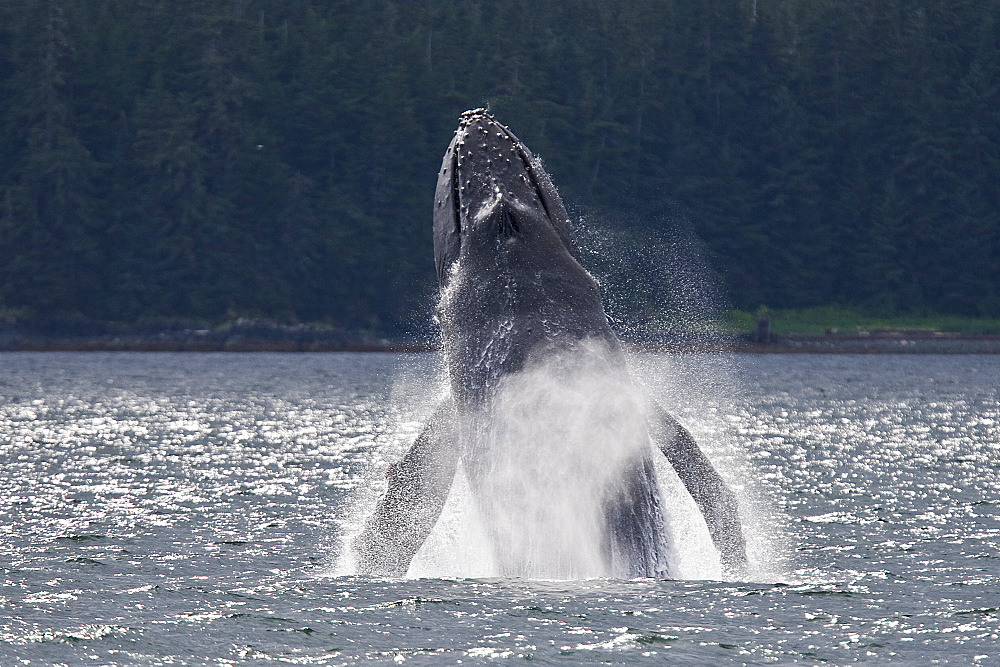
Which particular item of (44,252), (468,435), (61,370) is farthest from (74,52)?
(468,435)

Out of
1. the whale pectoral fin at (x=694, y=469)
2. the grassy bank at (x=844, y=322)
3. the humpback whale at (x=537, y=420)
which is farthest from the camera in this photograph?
the grassy bank at (x=844, y=322)

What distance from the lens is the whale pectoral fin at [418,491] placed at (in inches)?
613

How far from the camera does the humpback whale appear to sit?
14.1m

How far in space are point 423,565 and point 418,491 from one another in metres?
2.56

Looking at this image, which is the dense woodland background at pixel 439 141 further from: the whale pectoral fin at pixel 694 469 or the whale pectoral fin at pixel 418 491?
the whale pectoral fin at pixel 694 469

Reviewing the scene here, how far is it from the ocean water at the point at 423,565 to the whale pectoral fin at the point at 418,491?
1.97 ft

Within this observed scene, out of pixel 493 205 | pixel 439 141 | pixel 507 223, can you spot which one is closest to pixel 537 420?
pixel 507 223

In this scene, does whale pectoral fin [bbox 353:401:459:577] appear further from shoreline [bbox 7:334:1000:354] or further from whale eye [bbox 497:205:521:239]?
shoreline [bbox 7:334:1000:354]

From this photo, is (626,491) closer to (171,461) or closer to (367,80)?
(171,461)

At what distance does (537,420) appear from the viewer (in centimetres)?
1423

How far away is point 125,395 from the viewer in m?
62.7

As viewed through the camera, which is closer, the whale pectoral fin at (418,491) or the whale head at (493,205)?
the whale head at (493,205)

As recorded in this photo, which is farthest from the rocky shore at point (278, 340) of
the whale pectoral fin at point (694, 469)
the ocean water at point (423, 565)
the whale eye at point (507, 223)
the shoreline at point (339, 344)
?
the whale eye at point (507, 223)

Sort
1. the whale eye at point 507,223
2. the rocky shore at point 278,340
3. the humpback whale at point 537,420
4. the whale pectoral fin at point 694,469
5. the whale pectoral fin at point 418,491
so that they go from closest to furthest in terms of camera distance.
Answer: the humpback whale at point 537,420, the whale pectoral fin at point 694,469, the whale eye at point 507,223, the whale pectoral fin at point 418,491, the rocky shore at point 278,340
